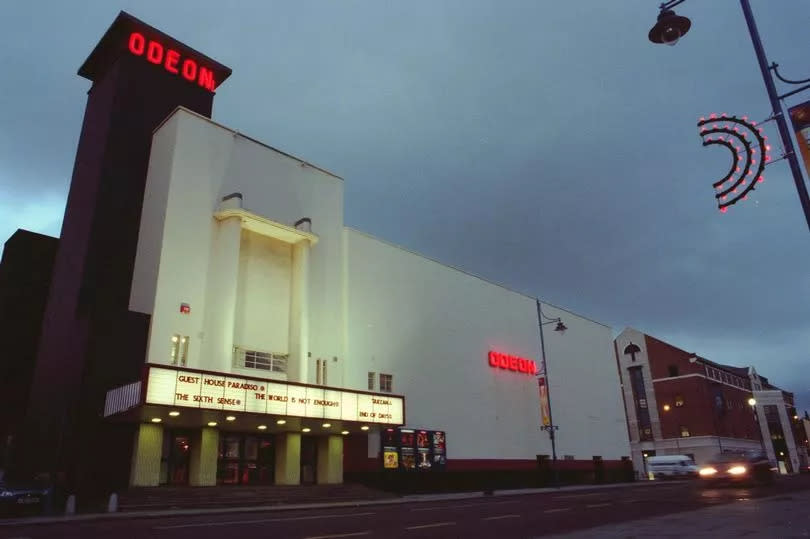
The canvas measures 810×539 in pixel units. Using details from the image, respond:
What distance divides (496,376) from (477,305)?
5.96 meters

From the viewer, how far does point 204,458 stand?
2784 cm

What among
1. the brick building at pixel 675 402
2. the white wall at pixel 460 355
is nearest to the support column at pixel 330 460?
the white wall at pixel 460 355

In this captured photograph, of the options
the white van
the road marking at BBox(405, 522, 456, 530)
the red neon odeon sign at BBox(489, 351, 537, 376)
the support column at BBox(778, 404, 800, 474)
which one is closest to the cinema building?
the red neon odeon sign at BBox(489, 351, 537, 376)

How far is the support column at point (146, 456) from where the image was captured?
25500mm

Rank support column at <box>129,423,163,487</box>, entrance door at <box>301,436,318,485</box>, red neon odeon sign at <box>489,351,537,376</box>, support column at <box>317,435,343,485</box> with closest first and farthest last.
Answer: support column at <box>129,423,163,487</box> → support column at <box>317,435,343,485</box> → entrance door at <box>301,436,318,485</box> → red neon odeon sign at <box>489,351,537,376</box>

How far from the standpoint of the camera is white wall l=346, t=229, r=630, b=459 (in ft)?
125

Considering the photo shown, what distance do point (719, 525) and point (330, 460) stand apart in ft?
79.1

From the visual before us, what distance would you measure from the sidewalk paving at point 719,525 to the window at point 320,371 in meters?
21.6

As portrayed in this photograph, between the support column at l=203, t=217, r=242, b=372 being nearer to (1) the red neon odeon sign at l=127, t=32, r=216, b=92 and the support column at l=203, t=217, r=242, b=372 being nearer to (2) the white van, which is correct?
(1) the red neon odeon sign at l=127, t=32, r=216, b=92

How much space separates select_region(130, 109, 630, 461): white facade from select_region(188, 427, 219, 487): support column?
11.2 feet

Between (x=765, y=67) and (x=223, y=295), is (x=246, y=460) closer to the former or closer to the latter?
(x=223, y=295)

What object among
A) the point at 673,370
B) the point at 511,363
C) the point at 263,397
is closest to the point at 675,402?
the point at 673,370

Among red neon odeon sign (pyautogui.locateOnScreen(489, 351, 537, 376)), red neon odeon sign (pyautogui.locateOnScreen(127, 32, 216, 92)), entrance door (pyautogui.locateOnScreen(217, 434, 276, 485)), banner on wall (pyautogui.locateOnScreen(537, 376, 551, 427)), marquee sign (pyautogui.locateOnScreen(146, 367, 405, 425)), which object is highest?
red neon odeon sign (pyautogui.locateOnScreen(127, 32, 216, 92))

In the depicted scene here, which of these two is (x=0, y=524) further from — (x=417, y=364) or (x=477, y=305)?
(x=477, y=305)
